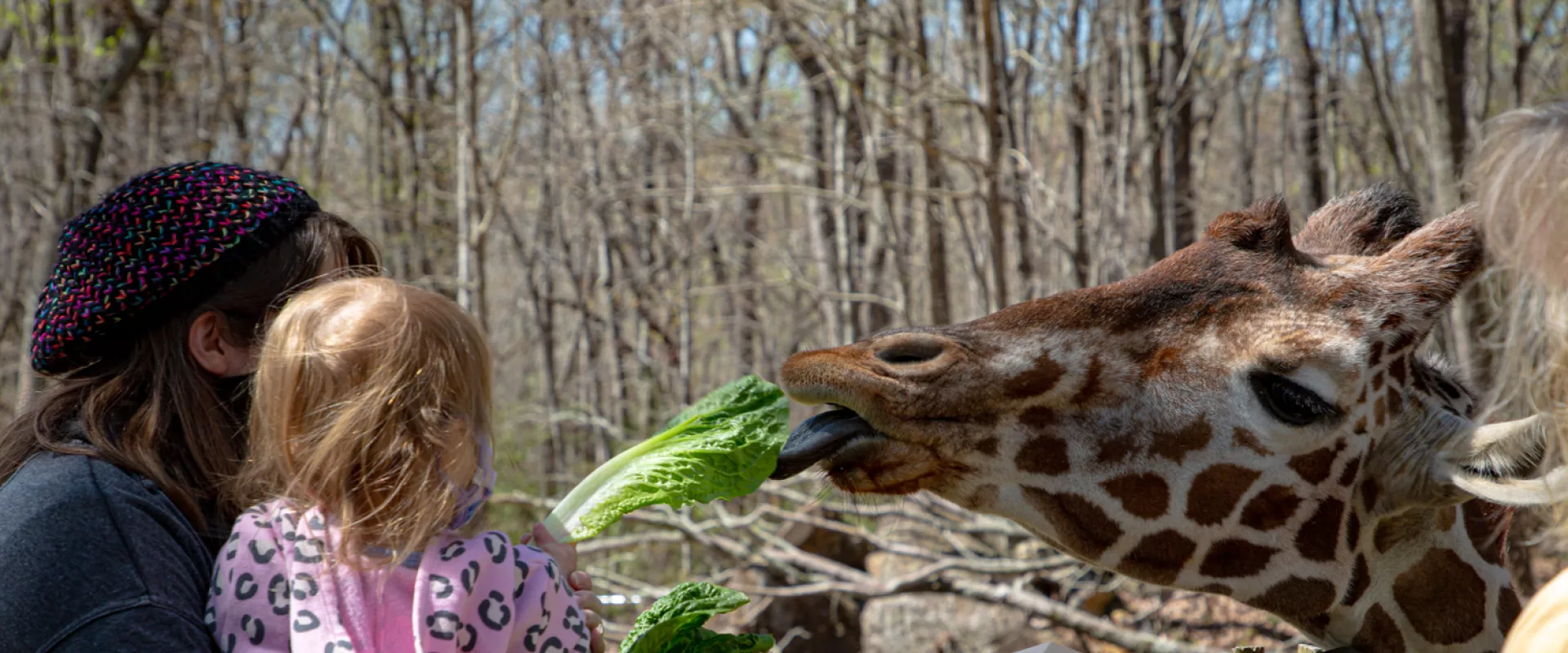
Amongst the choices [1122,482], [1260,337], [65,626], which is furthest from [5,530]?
[1260,337]

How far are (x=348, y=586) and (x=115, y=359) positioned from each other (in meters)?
0.56

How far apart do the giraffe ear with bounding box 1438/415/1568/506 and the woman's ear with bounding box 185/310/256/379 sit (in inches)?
77.5

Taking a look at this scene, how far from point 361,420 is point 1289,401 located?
157 cm

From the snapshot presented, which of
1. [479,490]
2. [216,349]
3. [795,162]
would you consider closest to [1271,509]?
[479,490]

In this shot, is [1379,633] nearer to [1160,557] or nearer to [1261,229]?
[1160,557]

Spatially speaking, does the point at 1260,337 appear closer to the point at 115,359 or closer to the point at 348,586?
the point at 348,586

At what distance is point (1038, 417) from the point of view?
2131 millimetres

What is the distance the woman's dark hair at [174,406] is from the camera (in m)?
1.77

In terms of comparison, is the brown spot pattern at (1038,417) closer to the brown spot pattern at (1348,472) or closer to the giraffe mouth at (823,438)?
the giraffe mouth at (823,438)

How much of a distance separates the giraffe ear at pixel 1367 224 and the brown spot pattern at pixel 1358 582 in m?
0.64

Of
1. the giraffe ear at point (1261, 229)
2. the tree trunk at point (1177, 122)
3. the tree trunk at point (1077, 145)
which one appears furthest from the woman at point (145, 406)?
the tree trunk at point (1177, 122)

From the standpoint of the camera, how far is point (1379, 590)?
216cm

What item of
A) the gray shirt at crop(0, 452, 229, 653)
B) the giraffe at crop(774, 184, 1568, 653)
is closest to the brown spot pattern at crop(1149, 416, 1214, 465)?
the giraffe at crop(774, 184, 1568, 653)

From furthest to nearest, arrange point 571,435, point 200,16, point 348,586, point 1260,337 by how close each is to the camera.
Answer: point 571,435
point 200,16
point 1260,337
point 348,586
